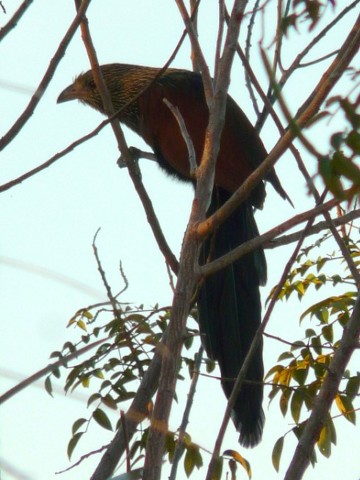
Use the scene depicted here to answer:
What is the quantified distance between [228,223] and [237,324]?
0.60 meters

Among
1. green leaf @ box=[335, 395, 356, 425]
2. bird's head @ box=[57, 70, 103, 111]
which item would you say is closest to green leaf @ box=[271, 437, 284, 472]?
green leaf @ box=[335, 395, 356, 425]

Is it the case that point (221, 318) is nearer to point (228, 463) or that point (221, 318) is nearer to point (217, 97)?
point (228, 463)

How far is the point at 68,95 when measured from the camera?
5020mm

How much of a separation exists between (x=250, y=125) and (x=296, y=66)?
118 cm

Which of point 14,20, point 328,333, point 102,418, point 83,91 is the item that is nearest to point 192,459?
point 102,418

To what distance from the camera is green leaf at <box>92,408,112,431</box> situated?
8.79ft

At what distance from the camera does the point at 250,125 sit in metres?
3.88

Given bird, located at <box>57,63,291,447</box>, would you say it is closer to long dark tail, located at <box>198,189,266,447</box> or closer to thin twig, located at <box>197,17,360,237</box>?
long dark tail, located at <box>198,189,266,447</box>

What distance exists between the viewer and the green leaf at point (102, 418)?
2.68m

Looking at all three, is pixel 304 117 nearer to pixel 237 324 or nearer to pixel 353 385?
pixel 353 385

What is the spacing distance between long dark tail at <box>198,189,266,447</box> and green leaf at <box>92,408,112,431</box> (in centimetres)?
56

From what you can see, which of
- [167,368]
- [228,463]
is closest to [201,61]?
[167,368]

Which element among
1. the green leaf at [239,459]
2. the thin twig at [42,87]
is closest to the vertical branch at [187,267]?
the thin twig at [42,87]

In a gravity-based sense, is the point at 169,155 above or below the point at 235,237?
above
